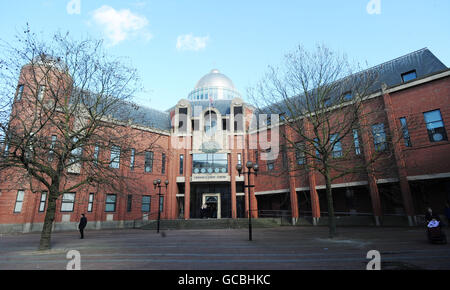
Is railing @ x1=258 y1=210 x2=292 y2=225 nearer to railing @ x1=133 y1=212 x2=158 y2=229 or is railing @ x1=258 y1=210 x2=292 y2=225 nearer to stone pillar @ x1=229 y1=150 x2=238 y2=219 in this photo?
stone pillar @ x1=229 y1=150 x2=238 y2=219

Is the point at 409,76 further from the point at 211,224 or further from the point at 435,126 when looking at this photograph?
the point at 211,224

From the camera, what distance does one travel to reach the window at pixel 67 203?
22.2 metres

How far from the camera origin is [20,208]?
797 inches

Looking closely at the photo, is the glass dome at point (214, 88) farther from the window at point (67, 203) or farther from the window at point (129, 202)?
the window at point (67, 203)

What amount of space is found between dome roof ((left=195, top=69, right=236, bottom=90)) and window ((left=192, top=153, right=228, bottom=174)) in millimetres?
28283

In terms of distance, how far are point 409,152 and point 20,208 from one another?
31562 mm

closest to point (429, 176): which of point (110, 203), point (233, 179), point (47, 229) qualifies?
point (233, 179)

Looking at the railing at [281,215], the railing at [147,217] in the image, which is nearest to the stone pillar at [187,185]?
the railing at [147,217]

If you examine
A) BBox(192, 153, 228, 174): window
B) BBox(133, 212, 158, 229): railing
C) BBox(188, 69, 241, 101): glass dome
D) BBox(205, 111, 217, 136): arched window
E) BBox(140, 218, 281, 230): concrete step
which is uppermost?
BBox(188, 69, 241, 101): glass dome

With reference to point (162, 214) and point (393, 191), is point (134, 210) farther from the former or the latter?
point (393, 191)

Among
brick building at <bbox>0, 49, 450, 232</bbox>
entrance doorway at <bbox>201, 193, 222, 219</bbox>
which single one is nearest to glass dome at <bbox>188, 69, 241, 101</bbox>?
brick building at <bbox>0, 49, 450, 232</bbox>

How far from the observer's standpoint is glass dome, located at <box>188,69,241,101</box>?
52.8 meters
